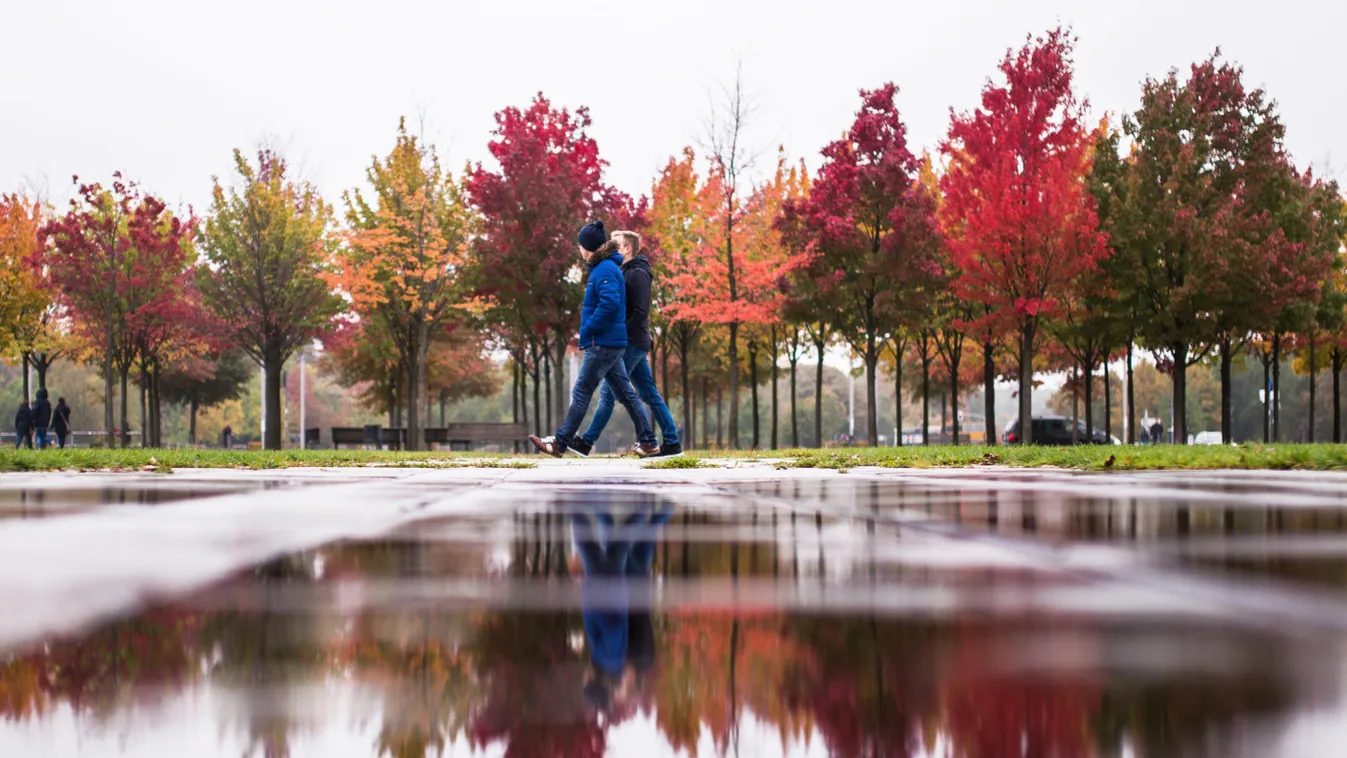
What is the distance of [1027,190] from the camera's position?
2308 centimetres

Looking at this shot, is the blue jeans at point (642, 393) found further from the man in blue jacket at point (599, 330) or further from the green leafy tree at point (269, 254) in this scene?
the green leafy tree at point (269, 254)

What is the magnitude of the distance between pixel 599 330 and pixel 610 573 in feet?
26.5

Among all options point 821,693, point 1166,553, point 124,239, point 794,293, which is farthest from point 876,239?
point 821,693

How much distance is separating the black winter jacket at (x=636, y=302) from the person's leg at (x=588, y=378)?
15.5 inches

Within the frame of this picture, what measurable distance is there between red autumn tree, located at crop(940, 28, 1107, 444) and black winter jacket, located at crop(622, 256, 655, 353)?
44.3ft

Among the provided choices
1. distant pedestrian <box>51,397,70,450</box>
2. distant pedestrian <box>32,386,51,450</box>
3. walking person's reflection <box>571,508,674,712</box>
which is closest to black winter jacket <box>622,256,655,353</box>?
walking person's reflection <box>571,508,674,712</box>

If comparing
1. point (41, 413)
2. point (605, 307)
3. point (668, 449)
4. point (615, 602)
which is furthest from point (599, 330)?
point (41, 413)

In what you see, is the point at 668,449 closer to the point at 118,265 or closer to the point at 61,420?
the point at 118,265

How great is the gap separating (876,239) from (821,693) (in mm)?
25558

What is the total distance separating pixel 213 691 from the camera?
1639 millimetres

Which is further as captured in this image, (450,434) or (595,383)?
(450,434)

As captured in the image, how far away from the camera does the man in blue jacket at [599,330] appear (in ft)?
35.5

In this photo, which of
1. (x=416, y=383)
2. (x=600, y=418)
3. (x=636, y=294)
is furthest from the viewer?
(x=416, y=383)

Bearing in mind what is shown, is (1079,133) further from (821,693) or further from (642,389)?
(821,693)
